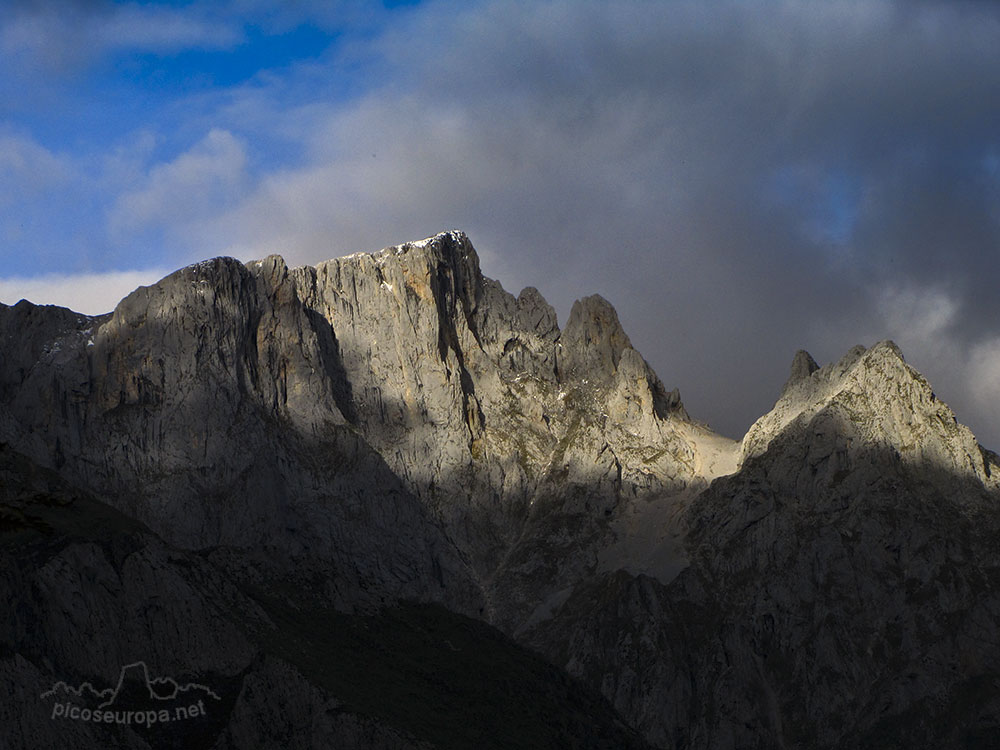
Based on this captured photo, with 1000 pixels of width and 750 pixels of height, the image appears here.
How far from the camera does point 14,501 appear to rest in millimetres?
74625

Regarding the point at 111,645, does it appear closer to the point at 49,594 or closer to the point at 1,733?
the point at 49,594

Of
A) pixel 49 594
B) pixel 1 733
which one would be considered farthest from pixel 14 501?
pixel 49 594

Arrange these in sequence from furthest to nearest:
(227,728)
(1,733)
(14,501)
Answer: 1. (227,728)
2. (1,733)
3. (14,501)

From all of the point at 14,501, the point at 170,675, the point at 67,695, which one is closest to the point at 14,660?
the point at 67,695

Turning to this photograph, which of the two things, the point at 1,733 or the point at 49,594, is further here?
the point at 49,594

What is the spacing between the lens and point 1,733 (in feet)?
593

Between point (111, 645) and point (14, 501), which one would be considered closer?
point (14, 501)

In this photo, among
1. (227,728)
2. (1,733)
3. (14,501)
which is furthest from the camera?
(227,728)

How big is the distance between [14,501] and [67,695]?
119 meters

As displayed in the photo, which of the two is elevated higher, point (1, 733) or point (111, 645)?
point (111, 645)

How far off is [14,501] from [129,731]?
118m

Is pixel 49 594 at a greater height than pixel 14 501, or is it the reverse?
pixel 49 594

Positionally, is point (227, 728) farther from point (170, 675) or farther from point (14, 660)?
point (14, 660)

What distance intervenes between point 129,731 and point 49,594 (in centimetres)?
2003
